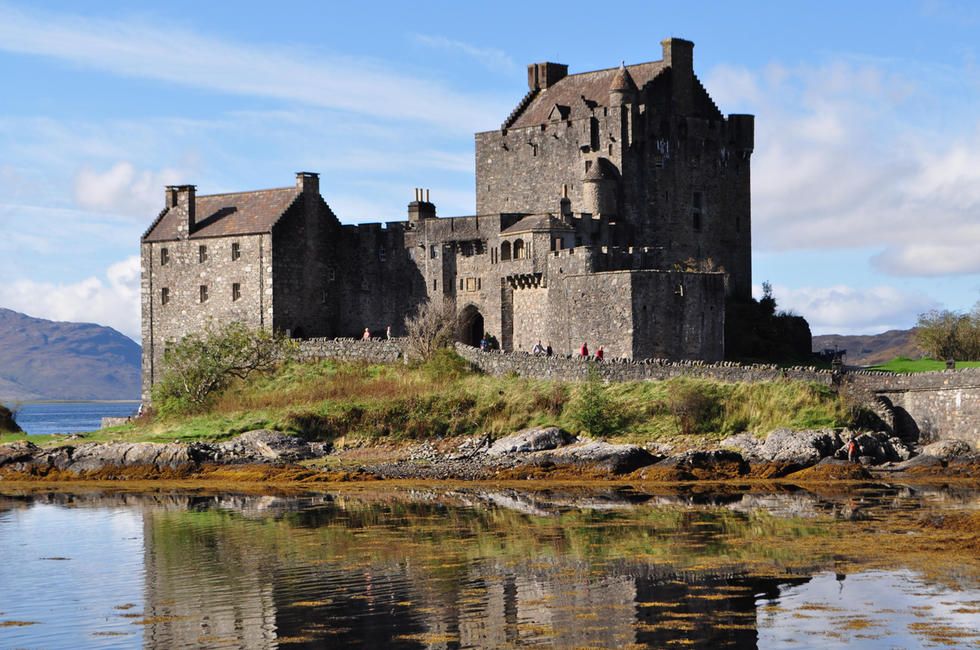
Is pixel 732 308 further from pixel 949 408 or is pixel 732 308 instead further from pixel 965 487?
pixel 965 487

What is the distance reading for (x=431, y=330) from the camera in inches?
2672

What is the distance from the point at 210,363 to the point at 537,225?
15.4 meters

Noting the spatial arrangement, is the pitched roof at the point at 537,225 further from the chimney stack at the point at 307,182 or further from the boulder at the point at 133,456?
the boulder at the point at 133,456

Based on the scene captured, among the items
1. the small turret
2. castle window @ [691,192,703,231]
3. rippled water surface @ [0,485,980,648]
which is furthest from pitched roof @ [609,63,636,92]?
rippled water surface @ [0,485,980,648]

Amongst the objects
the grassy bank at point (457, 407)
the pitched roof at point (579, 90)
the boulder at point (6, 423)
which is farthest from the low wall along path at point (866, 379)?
the boulder at point (6, 423)

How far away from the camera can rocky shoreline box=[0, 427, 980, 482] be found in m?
51.5

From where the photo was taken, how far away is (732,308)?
72625mm

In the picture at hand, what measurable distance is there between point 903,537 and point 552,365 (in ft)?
87.9

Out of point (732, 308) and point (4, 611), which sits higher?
point (732, 308)

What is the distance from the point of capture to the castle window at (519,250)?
229 feet

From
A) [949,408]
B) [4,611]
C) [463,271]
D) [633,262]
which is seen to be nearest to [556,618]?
[4,611]

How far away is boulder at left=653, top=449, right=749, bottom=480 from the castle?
612 inches

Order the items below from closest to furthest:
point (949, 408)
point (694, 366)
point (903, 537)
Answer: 1. point (903, 537)
2. point (949, 408)
3. point (694, 366)

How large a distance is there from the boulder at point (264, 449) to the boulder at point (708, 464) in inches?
582
